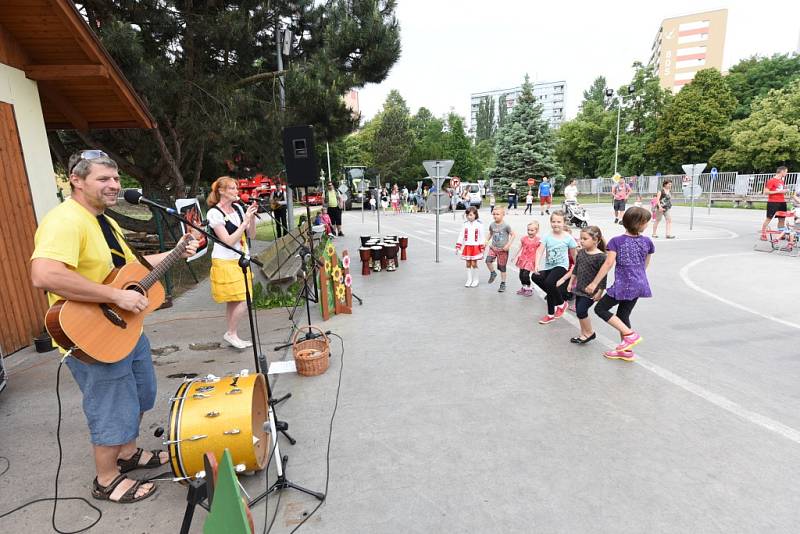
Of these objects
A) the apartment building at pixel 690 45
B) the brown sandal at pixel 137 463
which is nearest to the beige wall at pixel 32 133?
the brown sandal at pixel 137 463

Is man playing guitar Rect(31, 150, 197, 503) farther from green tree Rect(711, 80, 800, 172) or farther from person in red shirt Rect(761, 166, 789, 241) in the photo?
green tree Rect(711, 80, 800, 172)

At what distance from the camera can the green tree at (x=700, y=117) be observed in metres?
36.9

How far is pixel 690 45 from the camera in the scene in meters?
82.6

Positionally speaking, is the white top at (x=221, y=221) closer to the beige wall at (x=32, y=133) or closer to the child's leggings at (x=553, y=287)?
the beige wall at (x=32, y=133)

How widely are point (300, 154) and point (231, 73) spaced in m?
6.83

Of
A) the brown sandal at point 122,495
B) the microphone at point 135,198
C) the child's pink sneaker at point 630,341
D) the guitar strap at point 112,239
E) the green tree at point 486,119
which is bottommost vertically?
the brown sandal at point 122,495

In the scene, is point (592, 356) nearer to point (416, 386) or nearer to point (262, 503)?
point (416, 386)

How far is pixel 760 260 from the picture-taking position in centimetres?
978

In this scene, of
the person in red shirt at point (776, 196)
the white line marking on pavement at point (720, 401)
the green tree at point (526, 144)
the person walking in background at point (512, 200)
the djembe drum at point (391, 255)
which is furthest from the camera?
the green tree at point (526, 144)

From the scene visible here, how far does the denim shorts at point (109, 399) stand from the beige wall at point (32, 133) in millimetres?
4343

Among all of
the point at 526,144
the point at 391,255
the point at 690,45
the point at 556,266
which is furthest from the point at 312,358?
the point at 690,45

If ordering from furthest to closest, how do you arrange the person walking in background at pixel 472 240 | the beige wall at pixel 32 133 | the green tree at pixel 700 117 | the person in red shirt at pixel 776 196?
the green tree at pixel 700 117
the person in red shirt at pixel 776 196
the person walking in background at pixel 472 240
the beige wall at pixel 32 133

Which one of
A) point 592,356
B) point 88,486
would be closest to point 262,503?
point 88,486

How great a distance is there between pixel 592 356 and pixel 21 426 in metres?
5.51
